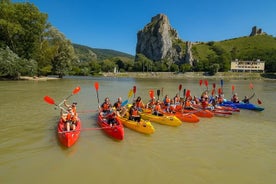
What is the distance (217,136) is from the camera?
42.4 feet

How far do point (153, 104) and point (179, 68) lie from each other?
132 m

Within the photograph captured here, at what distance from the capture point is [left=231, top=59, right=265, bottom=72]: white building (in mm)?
140375

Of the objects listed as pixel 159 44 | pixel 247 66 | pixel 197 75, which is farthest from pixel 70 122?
pixel 159 44

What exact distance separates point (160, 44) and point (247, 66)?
57.5m

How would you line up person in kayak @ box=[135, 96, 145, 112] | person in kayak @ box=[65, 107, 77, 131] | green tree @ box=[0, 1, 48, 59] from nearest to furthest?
person in kayak @ box=[65, 107, 77, 131], person in kayak @ box=[135, 96, 145, 112], green tree @ box=[0, 1, 48, 59]

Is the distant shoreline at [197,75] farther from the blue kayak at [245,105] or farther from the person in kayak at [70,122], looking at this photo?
the person in kayak at [70,122]

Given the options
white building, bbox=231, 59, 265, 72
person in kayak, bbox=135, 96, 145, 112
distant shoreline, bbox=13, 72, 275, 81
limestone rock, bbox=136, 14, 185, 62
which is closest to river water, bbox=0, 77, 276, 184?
person in kayak, bbox=135, 96, 145, 112

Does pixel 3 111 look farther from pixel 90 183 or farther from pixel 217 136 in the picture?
pixel 217 136

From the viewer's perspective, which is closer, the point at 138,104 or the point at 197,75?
the point at 138,104

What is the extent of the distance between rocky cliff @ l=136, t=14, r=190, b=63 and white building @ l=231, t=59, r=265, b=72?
106ft

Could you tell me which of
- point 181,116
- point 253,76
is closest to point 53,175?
point 181,116

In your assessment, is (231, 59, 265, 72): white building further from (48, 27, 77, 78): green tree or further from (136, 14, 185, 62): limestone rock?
(48, 27, 77, 78): green tree

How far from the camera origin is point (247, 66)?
144000 mm

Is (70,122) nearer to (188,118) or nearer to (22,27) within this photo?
(188,118)
